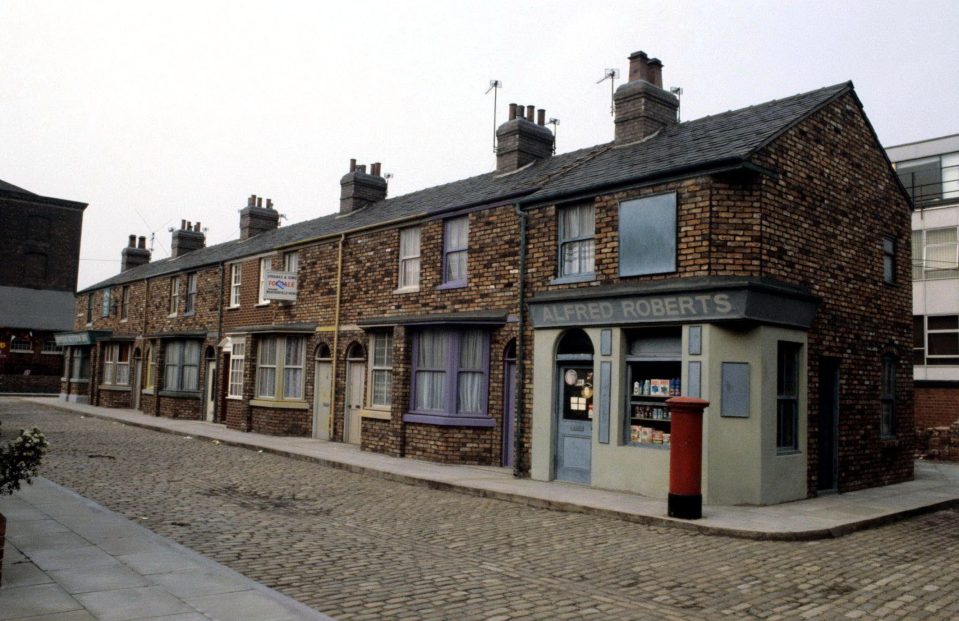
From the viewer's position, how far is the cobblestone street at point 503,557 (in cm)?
664

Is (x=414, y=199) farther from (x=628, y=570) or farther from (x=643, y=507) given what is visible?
(x=628, y=570)


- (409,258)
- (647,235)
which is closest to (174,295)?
(409,258)

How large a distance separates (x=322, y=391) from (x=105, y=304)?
68.3 feet

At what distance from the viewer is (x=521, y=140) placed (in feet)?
65.4

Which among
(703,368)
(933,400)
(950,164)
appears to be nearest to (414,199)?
(703,368)

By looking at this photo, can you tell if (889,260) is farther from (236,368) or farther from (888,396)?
(236,368)

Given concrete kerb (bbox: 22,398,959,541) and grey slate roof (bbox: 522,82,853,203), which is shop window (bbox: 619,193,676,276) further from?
concrete kerb (bbox: 22,398,959,541)

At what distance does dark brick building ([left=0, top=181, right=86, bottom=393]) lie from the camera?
4925cm

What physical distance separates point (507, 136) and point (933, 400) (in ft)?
52.9

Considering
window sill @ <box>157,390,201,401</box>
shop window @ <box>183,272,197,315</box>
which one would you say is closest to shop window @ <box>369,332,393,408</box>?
window sill @ <box>157,390,201,401</box>

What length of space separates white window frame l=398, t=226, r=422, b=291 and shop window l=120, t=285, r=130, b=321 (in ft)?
68.7

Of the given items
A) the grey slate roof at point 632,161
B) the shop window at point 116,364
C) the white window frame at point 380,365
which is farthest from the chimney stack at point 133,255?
the white window frame at point 380,365

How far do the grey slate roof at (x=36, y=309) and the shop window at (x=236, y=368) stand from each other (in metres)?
32.7

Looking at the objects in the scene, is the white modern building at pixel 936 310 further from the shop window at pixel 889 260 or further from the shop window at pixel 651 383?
the shop window at pixel 651 383
